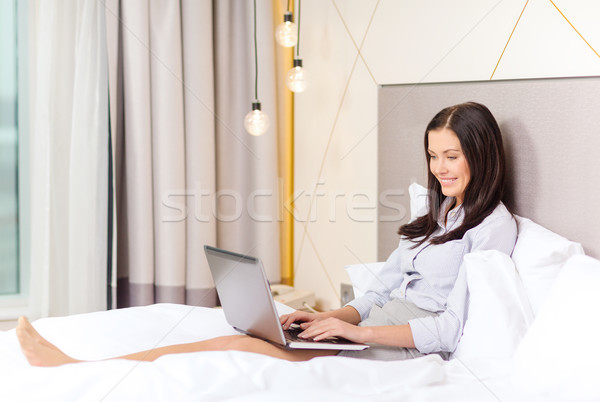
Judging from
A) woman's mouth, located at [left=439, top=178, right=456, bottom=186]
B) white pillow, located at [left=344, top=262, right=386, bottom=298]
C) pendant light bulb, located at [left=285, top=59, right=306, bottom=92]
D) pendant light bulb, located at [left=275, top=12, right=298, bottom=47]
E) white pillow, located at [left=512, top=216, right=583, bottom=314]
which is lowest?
white pillow, located at [left=344, top=262, right=386, bottom=298]

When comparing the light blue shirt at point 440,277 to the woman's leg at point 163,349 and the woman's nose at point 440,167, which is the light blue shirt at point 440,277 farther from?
A: the woman's leg at point 163,349

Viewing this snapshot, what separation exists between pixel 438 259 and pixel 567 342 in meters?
0.41

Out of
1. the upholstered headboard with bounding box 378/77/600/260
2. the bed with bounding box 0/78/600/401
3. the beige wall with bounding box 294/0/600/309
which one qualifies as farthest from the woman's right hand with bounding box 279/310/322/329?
the beige wall with bounding box 294/0/600/309

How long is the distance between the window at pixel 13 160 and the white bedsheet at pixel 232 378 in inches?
39.5

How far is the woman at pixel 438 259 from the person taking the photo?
1.31m

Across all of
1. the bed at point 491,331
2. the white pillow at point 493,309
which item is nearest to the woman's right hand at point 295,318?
the bed at point 491,331

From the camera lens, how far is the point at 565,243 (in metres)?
1.29

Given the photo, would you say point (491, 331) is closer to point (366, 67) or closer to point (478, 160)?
point (478, 160)

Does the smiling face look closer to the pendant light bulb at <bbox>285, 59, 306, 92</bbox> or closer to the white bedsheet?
the white bedsheet

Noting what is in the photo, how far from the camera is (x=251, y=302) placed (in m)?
1.26

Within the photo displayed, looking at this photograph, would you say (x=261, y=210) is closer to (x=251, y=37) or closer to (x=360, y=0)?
(x=251, y=37)

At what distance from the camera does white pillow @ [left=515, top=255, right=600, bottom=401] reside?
1.03m

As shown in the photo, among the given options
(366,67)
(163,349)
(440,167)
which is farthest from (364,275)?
(366,67)

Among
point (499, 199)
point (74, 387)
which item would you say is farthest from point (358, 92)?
point (74, 387)
